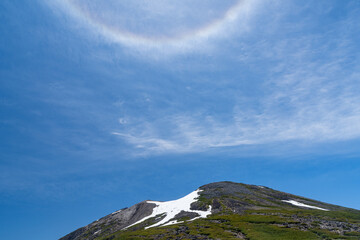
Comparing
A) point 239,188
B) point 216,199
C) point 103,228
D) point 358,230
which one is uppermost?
point 239,188

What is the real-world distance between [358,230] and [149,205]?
8823 centimetres

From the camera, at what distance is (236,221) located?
2714 inches

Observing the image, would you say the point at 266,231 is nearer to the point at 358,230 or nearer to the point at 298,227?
the point at 298,227

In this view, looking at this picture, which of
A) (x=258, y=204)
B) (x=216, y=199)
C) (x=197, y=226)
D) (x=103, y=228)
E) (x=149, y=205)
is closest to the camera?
(x=197, y=226)

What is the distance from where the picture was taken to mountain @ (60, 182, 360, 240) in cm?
5722

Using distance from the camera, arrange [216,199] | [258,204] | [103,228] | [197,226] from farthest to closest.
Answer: [103,228], [216,199], [258,204], [197,226]

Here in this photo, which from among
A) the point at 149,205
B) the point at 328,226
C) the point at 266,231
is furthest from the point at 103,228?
the point at 328,226

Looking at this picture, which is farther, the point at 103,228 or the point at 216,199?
the point at 103,228

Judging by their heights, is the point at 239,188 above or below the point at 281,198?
above

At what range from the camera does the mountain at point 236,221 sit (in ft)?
188

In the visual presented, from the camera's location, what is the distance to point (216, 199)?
99312 millimetres

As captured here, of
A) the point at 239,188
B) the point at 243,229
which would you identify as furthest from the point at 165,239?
the point at 239,188

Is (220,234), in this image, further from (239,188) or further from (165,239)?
(239,188)

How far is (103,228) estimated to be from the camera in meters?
111
